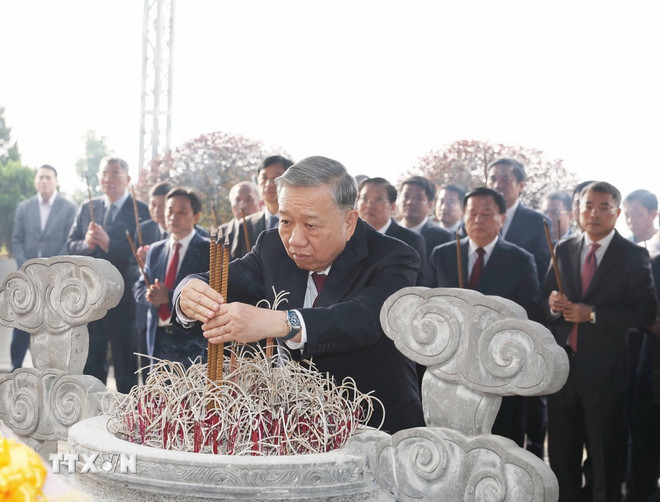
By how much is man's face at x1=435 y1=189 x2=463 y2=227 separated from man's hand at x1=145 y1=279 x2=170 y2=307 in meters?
2.87

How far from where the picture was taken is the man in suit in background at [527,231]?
229 inches

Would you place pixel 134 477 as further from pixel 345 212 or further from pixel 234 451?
pixel 345 212

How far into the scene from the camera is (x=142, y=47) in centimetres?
1455

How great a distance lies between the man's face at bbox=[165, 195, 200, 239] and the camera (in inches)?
246

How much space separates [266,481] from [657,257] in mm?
4296

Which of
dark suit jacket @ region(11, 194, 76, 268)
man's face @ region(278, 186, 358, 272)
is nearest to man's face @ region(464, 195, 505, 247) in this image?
man's face @ region(278, 186, 358, 272)

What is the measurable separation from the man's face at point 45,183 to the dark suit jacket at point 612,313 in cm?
568

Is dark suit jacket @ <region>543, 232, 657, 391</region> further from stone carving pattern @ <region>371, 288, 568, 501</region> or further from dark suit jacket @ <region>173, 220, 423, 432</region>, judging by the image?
stone carving pattern @ <region>371, 288, 568, 501</region>

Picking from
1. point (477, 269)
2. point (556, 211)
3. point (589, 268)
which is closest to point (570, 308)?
point (589, 268)

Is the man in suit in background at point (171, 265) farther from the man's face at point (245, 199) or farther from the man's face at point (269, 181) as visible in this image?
the man's face at point (245, 199)

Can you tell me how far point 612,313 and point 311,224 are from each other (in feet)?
8.96

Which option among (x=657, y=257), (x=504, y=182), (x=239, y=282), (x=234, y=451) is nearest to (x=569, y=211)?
(x=504, y=182)

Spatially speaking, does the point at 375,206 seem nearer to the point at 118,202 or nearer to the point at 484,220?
the point at 484,220

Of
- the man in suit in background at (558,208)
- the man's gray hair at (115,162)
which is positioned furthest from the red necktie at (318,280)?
the man in suit in background at (558,208)
